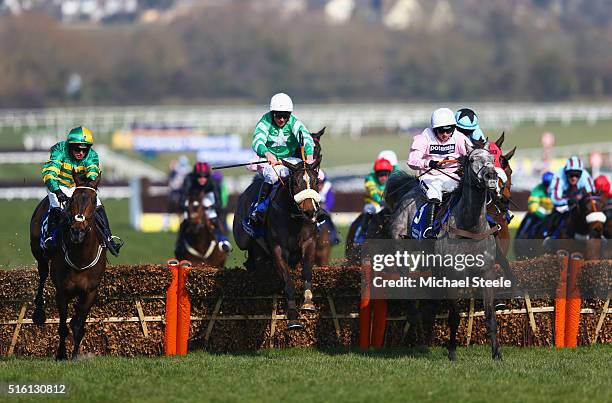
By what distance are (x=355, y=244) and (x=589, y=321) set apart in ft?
14.4

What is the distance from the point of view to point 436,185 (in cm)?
1424

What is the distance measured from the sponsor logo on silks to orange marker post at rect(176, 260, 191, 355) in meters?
3.11

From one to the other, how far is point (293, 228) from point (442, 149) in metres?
1.99

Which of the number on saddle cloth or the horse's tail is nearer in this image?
the number on saddle cloth

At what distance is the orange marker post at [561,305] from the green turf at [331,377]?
63 cm

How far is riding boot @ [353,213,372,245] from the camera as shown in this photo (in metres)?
18.8

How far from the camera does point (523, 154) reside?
53969mm

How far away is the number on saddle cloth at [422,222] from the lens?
13.6m

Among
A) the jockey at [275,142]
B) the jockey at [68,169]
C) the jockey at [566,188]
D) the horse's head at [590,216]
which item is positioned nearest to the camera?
the jockey at [68,169]

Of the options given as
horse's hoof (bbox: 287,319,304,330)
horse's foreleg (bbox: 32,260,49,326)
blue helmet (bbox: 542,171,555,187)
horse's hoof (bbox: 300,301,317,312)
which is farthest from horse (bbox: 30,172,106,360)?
blue helmet (bbox: 542,171,555,187)

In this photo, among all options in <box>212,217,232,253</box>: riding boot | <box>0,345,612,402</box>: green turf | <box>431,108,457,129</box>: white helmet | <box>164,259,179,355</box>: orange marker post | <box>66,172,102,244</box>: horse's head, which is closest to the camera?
<box>0,345,612,402</box>: green turf

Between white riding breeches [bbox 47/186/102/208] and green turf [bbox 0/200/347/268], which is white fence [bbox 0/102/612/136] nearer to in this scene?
green turf [bbox 0/200/347/268]
